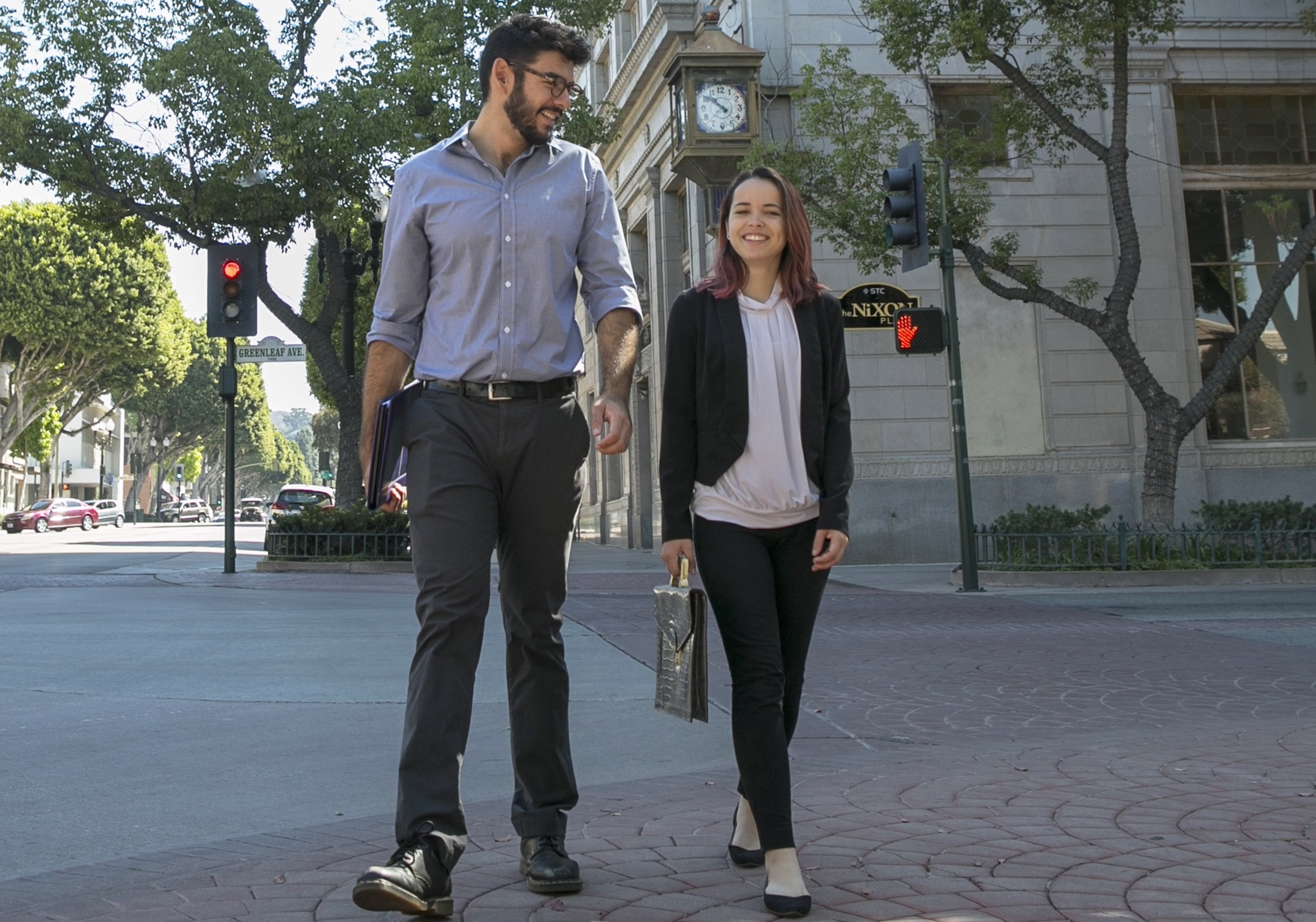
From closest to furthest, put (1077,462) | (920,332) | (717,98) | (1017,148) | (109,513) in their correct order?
(920,332) → (1017,148) → (717,98) → (1077,462) → (109,513)

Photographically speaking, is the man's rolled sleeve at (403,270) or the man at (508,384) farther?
the man's rolled sleeve at (403,270)

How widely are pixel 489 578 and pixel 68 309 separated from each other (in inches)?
1916

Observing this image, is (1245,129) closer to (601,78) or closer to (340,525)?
(340,525)

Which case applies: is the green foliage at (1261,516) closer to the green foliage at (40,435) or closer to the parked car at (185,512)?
the green foliage at (40,435)

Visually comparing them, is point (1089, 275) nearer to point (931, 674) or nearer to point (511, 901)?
point (931, 674)

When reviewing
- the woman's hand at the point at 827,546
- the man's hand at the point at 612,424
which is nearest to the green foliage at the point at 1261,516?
the woman's hand at the point at 827,546

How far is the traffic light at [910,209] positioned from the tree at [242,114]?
1000 centimetres

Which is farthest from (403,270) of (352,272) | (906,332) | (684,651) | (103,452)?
(103,452)

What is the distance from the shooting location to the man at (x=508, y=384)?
3.13 m

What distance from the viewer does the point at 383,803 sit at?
430 centimetres

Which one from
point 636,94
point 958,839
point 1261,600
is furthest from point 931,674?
point 636,94

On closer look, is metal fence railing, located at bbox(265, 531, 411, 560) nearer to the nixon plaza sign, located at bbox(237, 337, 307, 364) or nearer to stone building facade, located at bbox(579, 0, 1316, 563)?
the nixon plaza sign, located at bbox(237, 337, 307, 364)

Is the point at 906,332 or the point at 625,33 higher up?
the point at 625,33

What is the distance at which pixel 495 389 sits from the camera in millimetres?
3227
